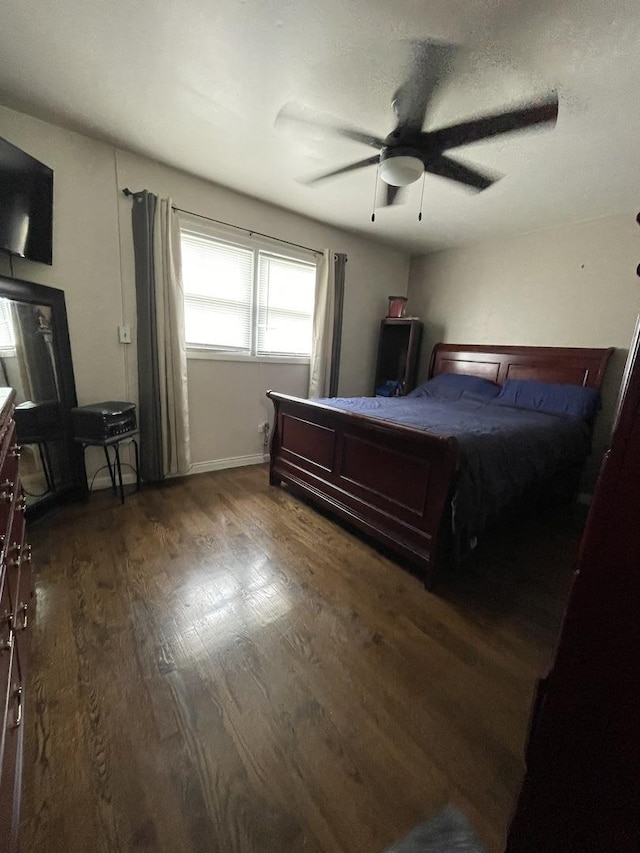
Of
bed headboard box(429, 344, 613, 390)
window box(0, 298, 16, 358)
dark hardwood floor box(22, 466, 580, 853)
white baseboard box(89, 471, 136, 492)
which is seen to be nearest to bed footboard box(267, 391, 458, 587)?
dark hardwood floor box(22, 466, 580, 853)

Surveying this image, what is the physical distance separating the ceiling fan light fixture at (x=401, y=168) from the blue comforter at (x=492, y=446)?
1.30 m

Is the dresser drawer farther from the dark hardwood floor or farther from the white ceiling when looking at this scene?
the white ceiling

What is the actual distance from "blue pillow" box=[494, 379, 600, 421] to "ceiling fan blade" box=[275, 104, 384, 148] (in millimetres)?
2345

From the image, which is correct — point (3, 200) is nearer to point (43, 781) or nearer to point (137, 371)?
point (137, 371)

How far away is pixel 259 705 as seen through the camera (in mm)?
1100

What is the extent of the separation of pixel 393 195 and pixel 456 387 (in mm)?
1878

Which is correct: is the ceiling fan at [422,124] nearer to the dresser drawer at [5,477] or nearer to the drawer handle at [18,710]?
the dresser drawer at [5,477]

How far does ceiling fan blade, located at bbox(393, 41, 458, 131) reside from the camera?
1.33 m

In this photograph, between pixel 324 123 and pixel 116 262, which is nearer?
pixel 324 123

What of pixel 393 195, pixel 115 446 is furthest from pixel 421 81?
pixel 115 446

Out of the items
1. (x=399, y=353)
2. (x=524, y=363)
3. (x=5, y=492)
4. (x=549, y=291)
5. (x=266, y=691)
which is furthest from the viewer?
(x=399, y=353)

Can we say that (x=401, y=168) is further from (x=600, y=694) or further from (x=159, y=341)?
(x=600, y=694)

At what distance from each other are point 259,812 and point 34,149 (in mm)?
3369

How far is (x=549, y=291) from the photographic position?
302cm
